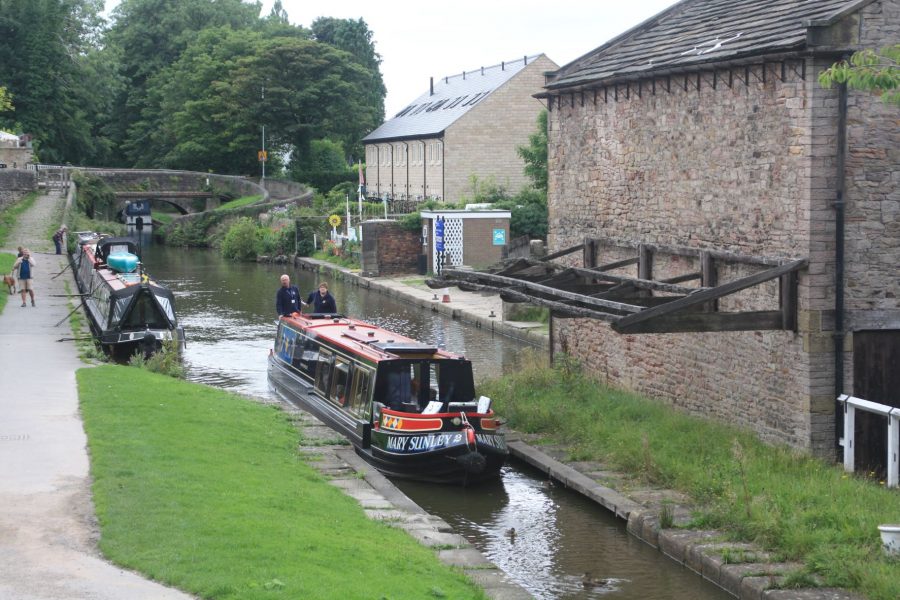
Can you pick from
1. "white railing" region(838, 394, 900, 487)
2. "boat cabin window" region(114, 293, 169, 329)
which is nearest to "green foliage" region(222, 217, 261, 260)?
"boat cabin window" region(114, 293, 169, 329)

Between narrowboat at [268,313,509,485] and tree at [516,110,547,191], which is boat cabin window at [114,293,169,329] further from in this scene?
tree at [516,110,547,191]


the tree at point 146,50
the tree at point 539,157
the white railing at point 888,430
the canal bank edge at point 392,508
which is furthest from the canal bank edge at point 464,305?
the tree at point 146,50

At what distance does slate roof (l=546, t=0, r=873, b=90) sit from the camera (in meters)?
13.4

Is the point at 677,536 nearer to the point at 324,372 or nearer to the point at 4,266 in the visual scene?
the point at 324,372

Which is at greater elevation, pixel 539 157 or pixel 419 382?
pixel 539 157

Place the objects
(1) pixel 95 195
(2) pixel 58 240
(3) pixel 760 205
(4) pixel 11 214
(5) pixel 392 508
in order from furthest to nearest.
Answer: (1) pixel 95 195 → (4) pixel 11 214 → (2) pixel 58 240 → (3) pixel 760 205 → (5) pixel 392 508

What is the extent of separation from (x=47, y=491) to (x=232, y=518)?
6.31 feet

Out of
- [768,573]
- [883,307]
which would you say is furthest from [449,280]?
[768,573]

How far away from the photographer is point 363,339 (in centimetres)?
1708

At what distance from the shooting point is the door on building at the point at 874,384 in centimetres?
1269

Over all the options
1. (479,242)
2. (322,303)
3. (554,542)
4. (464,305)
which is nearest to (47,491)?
(554,542)

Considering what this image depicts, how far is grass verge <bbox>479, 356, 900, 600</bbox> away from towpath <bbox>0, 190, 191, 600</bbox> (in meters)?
5.37

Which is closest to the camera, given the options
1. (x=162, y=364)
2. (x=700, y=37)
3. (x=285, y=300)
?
(x=700, y=37)

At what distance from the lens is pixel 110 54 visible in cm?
7912
